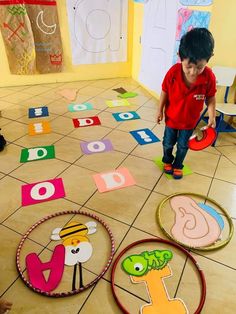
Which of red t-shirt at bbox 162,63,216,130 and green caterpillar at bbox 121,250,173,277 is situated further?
red t-shirt at bbox 162,63,216,130

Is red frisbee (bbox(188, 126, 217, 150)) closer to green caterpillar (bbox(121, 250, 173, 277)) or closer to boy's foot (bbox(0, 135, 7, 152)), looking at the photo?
green caterpillar (bbox(121, 250, 173, 277))

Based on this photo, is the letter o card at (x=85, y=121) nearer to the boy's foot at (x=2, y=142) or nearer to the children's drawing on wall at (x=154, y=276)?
the boy's foot at (x=2, y=142)

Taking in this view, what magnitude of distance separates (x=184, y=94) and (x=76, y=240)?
1.01m

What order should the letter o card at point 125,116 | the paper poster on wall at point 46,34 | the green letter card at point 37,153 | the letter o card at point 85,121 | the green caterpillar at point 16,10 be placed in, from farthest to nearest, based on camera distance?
1. the paper poster on wall at point 46,34
2. the green caterpillar at point 16,10
3. the letter o card at point 125,116
4. the letter o card at point 85,121
5. the green letter card at point 37,153

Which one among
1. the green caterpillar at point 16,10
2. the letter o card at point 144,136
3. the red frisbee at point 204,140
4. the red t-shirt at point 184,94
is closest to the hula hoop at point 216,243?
the red frisbee at point 204,140

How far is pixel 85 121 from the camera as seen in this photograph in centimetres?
251

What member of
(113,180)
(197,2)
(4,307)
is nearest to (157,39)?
(197,2)

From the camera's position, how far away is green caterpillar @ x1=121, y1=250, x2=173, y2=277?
115 centimetres

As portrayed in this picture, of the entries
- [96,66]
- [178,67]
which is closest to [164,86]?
[178,67]

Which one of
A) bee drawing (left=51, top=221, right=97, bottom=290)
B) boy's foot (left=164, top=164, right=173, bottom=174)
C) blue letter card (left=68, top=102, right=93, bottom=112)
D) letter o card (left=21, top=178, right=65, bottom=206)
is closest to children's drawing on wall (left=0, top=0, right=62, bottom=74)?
blue letter card (left=68, top=102, right=93, bottom=112)

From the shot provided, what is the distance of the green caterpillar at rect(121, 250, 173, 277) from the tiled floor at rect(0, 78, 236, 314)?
0.04m

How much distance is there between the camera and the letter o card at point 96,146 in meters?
2.05

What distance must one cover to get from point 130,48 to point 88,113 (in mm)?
1570

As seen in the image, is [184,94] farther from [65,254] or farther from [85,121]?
[85,121]
